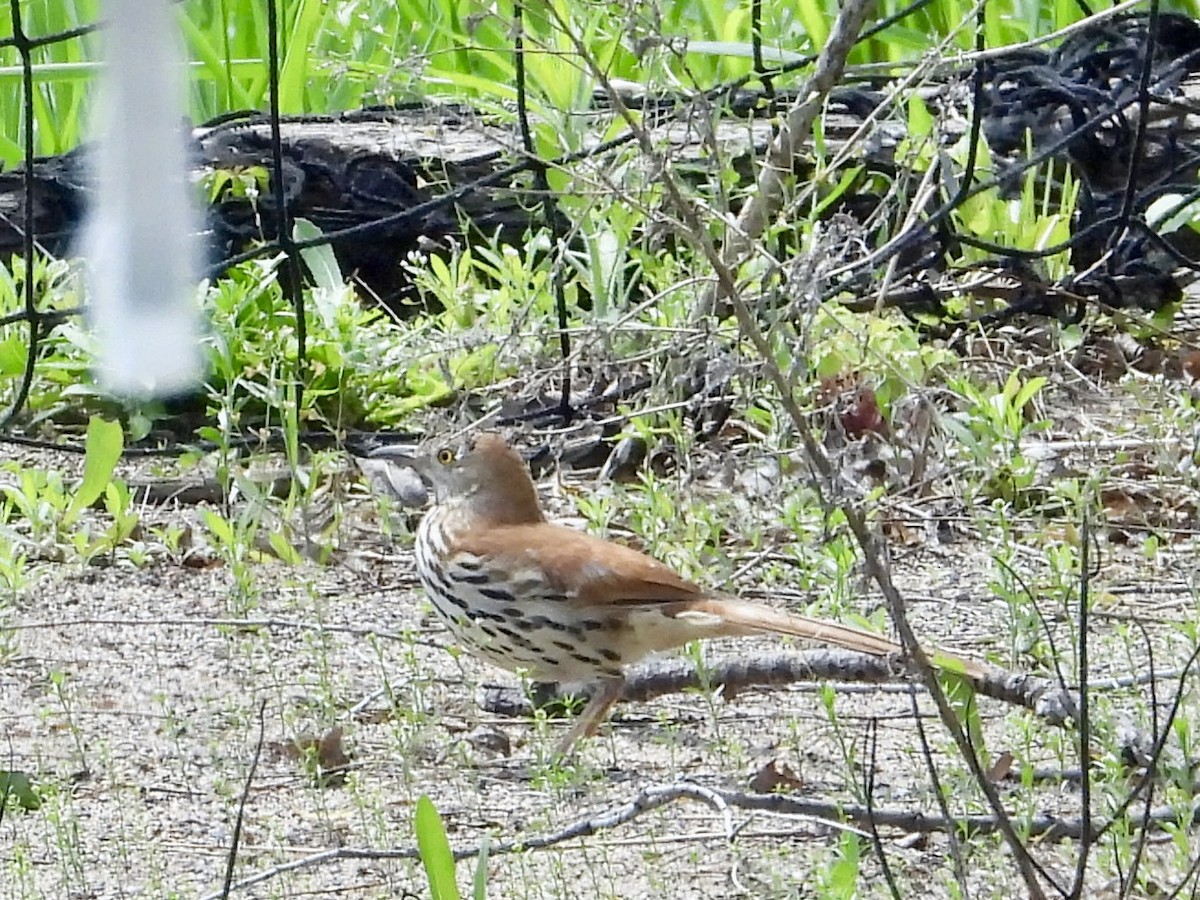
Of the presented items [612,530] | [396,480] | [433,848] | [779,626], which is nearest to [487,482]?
[612,530]

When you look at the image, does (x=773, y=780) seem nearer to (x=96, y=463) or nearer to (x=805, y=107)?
(x=805, y=107)

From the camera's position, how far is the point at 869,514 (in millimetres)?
2045

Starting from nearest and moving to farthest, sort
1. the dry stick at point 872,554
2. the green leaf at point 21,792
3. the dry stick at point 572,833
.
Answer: the dry stick at point 872,554 < the dry stick at point 572,833 < the green leaf at point 21,792

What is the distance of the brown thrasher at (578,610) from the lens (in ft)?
9.77

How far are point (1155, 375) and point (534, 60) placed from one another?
1.71 metres

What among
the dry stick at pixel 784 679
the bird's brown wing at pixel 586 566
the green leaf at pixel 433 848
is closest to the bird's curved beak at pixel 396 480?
the bird's brown wing at pixel 586 566

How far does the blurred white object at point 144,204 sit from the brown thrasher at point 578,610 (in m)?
1.86

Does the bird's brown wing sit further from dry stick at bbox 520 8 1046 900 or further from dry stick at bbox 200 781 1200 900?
dry stick at bbox 520 8 1046 900

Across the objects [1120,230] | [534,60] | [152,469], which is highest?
[534,60]

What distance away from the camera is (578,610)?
3068 millimetres

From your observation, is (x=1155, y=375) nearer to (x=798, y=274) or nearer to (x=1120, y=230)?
(x=1120, y=230)

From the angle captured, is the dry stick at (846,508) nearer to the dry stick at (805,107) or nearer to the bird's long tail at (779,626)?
the dry stick at (805,107)

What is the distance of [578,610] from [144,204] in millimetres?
2089

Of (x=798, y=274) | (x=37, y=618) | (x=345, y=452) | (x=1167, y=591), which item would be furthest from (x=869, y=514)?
(x=345, y=452)
